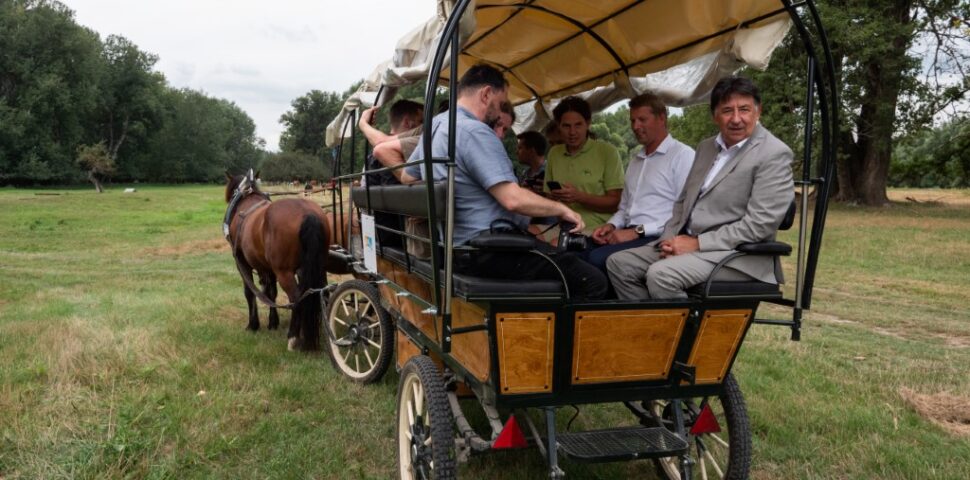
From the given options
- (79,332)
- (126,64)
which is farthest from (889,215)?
(126,64)

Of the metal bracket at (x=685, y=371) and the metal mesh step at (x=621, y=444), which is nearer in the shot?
the metal mesh step at (x=621, y=444)

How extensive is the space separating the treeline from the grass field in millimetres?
46106

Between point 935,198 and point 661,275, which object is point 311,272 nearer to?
point 661,275

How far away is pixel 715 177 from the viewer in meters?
3.50

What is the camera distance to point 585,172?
16.5 ft

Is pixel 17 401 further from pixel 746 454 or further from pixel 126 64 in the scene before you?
pixel 126 64

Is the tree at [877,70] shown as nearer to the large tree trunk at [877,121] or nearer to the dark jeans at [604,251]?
the large tree trunk at [877,121]

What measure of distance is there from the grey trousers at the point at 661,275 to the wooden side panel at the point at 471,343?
83cm

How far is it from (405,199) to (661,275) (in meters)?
1.32

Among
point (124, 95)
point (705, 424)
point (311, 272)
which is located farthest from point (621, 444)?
point (124, 95)

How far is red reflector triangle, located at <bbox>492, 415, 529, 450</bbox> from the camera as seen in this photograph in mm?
3033

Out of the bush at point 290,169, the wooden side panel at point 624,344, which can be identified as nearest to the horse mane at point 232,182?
the wooden side panel at point 624,344

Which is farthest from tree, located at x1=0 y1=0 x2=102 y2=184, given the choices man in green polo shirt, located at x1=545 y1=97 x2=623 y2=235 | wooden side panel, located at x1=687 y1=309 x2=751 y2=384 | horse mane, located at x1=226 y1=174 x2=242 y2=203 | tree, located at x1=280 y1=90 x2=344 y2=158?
wooden side panel, located at x1=687 y1=309 x2=751 y2=384

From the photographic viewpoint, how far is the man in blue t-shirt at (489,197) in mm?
3039
